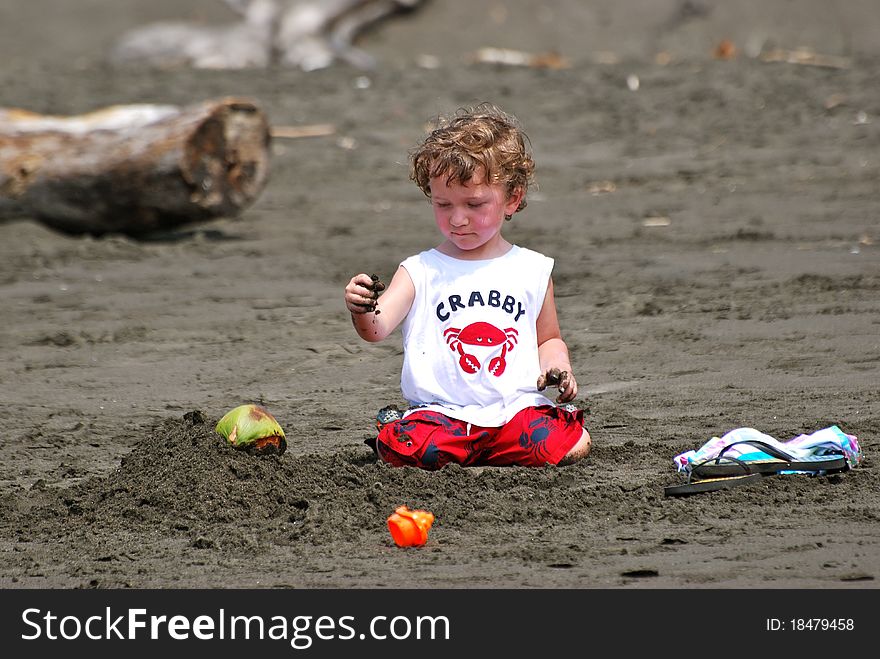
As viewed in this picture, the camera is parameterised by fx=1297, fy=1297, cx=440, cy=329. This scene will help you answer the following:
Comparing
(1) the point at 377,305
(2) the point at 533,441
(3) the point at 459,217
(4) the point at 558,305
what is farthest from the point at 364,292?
(4) the point at 558,305

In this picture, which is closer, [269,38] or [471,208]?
[471,208]

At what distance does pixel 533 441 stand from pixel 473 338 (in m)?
0.41

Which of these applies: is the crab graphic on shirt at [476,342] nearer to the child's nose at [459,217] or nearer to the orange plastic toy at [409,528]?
the child's nose at [459,217]

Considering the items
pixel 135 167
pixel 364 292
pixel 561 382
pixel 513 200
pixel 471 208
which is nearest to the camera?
pixel 364 292

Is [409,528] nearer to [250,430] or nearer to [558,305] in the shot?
[250,430]

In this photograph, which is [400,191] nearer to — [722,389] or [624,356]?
[624,356]

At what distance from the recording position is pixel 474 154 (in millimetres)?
4320

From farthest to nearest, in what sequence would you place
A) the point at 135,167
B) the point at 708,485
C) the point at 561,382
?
the point at 135,167 → the point at 561,382 → the point at 708,485

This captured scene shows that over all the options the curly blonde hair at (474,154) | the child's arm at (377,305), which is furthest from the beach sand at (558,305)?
the curly blonde hair at (474,154)

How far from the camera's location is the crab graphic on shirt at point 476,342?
448 cm

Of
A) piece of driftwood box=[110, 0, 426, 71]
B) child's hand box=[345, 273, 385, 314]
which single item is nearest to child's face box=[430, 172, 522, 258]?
child's hand box=[345, 273, 385, 314]

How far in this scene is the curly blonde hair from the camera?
170 inches

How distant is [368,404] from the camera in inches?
221

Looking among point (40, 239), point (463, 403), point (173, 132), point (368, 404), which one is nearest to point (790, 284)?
point (368, 404)
